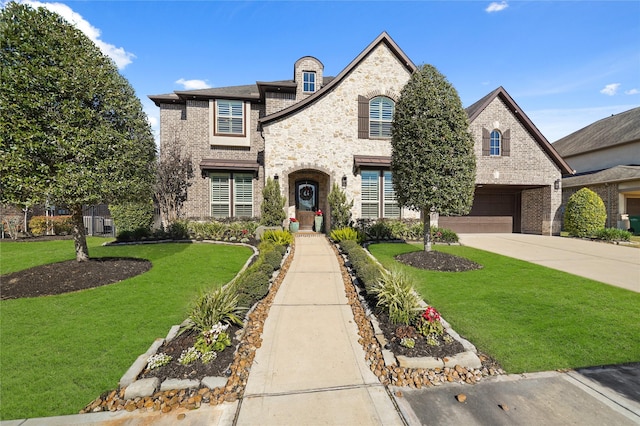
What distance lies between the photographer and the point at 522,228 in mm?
17250

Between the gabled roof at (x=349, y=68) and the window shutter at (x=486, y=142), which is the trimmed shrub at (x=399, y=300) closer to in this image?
the gabled roof at (x=349, y=68)

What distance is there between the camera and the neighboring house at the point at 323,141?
44.4 feet

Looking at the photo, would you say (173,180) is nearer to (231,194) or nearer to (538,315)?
(231,194)

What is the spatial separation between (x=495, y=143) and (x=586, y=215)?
18.8 feet

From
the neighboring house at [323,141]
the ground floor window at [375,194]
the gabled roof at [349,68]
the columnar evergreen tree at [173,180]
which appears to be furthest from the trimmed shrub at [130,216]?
the ground floor window at [375,194]

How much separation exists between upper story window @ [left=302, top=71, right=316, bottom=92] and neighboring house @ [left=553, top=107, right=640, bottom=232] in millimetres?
17669

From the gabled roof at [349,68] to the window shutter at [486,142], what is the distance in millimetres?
5625

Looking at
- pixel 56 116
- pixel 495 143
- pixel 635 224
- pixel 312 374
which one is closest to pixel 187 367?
pixel 312 374

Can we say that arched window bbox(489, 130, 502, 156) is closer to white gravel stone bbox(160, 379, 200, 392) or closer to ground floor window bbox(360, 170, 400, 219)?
ground floor window bbox(360, 170, 400, 219)

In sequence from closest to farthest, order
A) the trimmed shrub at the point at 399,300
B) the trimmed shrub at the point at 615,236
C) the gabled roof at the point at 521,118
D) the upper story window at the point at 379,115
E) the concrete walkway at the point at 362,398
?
the concrete walkway at the point at 362,398
the trimmed shrub at the point at 399,300
the trimmed shrub at the point at 615,236
the upper story window at the point at 379,115
the gabled roof at the point at 521,118

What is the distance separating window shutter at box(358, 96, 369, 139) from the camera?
1386cm

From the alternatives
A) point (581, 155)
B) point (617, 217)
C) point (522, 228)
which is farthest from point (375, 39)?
point (581, 155)

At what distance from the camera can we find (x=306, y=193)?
1539 cm

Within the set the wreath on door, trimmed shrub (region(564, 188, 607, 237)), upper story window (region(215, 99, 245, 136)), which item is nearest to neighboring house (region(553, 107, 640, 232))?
trimmed shrub (region(564, 188, 607, 237))
